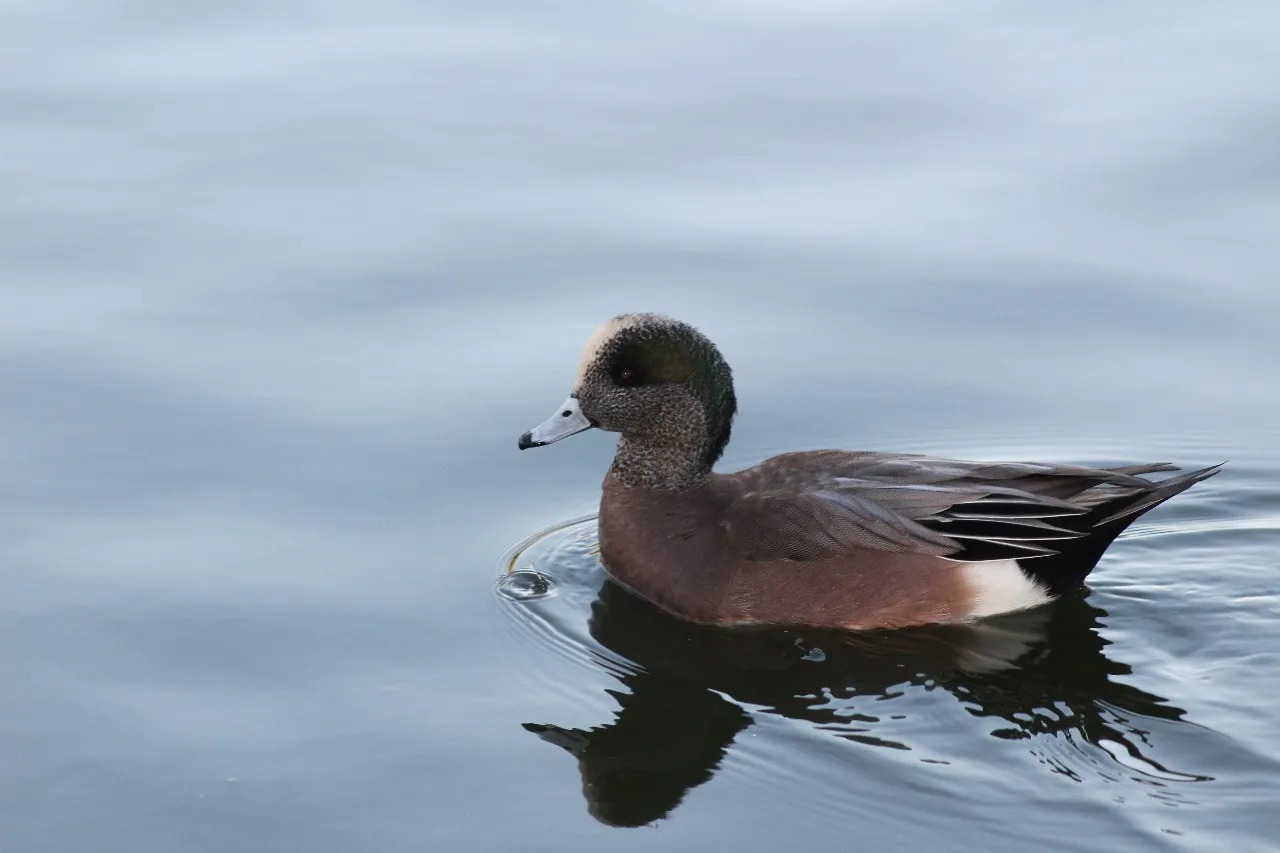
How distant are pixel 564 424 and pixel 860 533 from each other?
1.22m

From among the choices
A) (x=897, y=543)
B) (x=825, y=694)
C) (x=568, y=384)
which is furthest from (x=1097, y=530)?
(x=568, y=384)

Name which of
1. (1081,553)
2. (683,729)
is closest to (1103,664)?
(1081,553)

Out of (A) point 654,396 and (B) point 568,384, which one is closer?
(A) point 654,396

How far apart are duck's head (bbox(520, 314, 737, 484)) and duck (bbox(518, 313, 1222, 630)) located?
0.01 meters

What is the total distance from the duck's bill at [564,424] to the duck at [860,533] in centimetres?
4

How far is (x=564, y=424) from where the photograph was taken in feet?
22.9

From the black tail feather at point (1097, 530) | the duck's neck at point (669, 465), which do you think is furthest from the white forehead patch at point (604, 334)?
the black tail feather at point (1097, 530)

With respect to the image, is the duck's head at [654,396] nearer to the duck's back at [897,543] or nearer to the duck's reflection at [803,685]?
the duck's back at [897,543]

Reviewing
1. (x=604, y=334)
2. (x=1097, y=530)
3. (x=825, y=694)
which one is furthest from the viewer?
(x=604, y=334)

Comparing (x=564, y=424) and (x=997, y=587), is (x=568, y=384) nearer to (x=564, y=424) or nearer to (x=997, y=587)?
(x=564, y=424)

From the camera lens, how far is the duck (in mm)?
6512

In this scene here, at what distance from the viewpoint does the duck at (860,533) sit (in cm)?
651

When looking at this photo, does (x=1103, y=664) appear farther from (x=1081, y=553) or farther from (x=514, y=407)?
(x=514, y=407)

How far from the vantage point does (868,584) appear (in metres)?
6.51
